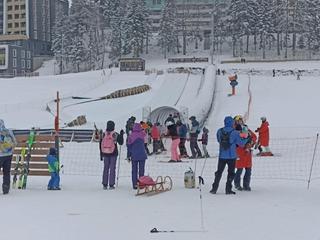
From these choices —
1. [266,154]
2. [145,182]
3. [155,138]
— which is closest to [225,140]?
[145,182]

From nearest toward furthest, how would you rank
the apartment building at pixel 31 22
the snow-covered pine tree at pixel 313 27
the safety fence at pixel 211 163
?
the safety fence at pixel 211 163 → the snow-covered pine tree at pixel 313 27 → the apartment building at pixel 31 22

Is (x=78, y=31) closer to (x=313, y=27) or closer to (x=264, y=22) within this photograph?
(x=264, y=22)

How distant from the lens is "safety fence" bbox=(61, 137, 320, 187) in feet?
47.9

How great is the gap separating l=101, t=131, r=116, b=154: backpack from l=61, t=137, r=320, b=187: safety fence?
112 inches

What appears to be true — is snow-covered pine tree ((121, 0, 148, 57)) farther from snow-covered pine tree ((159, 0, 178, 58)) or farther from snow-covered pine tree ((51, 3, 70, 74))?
snow-covered pine tree ((51, 3, 70, 74))

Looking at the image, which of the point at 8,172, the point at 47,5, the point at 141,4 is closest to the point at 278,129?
the point at 8,172

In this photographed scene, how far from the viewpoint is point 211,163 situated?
17.3 m

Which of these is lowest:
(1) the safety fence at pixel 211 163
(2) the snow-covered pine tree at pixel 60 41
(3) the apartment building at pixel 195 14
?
(1) the safety fence at pixel 211 163

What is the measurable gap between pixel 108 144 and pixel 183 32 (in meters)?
86.7

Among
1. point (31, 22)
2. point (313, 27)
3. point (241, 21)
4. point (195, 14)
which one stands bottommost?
point (313, 27)

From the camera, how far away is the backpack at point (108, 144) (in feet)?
39.1

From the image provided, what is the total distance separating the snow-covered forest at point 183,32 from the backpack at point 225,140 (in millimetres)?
79032

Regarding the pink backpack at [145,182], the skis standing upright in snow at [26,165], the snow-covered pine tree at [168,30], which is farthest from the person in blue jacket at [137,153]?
the snow-covered pine tree at [168,30]

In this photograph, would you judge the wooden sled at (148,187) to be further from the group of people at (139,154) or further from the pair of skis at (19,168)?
the pair of skis at (19,168)
